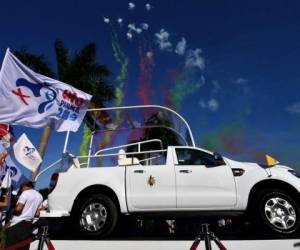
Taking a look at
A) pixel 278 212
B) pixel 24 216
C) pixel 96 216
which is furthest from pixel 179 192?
pixel 24 216

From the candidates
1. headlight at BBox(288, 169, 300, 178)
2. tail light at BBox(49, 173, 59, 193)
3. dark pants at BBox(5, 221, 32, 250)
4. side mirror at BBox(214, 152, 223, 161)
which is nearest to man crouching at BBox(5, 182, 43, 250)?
dark pants at BBox(5, 221, 32, 250)

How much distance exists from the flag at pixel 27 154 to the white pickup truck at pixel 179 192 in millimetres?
3988

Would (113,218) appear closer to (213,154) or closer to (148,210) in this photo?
(148,210)

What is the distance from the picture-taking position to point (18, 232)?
673 centimetres

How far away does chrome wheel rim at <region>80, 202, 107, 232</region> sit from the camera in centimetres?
759

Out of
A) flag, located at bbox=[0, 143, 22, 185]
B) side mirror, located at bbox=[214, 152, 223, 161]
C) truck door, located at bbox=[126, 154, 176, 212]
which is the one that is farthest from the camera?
flag, located at bbox=[0, 143, 22, 185]

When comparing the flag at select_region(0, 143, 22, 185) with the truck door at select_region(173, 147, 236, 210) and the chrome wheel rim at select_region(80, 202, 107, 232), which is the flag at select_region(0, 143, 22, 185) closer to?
the chrome wheel rim at select_region(80, 202, 107, 232)

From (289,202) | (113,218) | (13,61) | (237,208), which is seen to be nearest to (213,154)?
(237,208)

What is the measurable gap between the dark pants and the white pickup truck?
90 cm

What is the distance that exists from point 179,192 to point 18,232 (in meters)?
2.87

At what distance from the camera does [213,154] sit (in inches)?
315

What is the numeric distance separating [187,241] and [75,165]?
3.18 meters

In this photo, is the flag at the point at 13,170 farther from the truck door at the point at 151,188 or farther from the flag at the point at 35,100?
the truck door at the point at 151,188

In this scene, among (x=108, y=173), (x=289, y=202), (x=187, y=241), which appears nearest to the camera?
(x=187, y=241)
